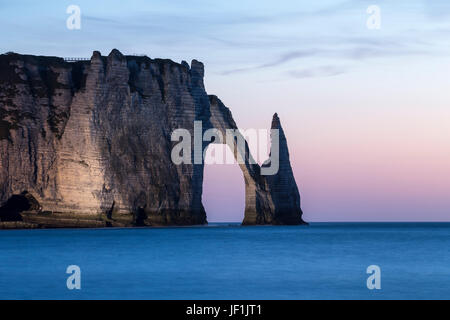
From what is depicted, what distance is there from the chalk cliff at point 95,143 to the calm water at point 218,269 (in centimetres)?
2461

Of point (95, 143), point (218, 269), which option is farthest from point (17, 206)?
point (218, 269)

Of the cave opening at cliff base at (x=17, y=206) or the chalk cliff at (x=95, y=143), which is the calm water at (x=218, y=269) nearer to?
the chalk cliff at (x=95, y=143)

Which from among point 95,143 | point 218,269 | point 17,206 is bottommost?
point 218,269

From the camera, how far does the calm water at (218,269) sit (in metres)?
36.1

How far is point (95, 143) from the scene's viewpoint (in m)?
97.9

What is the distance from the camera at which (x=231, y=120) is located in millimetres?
108000

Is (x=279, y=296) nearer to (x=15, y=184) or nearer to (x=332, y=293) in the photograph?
(x=332, y=293)

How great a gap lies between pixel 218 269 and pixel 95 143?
173 ft

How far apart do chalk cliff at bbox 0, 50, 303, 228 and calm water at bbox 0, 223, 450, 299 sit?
2461cm

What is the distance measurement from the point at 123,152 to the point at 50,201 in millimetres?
9429

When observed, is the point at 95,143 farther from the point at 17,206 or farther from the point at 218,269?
the point at 218,269

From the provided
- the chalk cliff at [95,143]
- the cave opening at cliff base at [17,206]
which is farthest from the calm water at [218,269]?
the cave opening at cliff base at [17,206]
